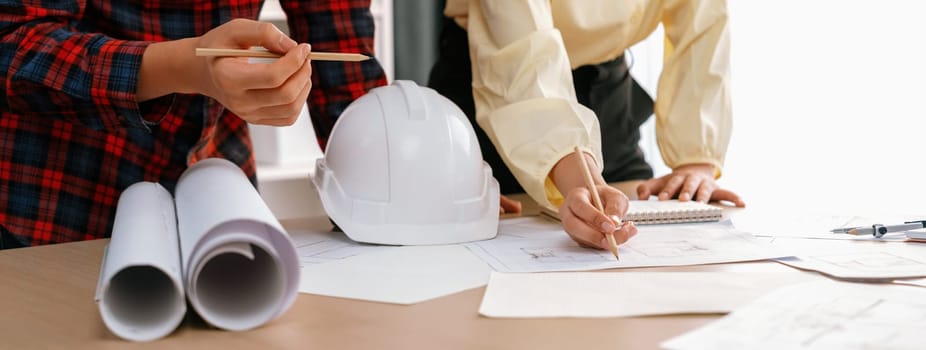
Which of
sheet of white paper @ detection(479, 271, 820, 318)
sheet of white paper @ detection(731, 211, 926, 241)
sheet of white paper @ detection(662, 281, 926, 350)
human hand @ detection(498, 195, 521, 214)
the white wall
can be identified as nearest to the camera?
sheet of white paper @ detection(662, 281, 926, 350)

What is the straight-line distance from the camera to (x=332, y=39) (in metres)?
1.36

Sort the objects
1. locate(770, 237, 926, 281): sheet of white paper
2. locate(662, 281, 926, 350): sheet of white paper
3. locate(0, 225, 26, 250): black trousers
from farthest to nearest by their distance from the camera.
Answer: locate(0, 225, 26, 250): black trousers, locate(770, 237, 926, 281): sheet of white paper, locate(662, 281, 926, 350): sheet of white paper

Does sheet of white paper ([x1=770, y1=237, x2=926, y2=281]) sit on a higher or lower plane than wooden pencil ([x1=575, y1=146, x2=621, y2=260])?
lower

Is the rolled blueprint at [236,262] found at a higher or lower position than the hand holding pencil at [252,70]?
lower

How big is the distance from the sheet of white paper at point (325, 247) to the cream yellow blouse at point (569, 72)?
0.27m

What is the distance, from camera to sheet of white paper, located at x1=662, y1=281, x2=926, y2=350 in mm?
622

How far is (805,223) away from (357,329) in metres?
0.67

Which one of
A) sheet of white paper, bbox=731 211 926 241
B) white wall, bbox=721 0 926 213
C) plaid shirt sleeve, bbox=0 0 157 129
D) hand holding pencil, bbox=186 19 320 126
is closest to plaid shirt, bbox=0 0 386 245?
plaid shirt sleeve, bbox=0 0 157 129

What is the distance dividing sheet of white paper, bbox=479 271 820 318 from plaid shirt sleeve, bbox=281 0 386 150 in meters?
0.57

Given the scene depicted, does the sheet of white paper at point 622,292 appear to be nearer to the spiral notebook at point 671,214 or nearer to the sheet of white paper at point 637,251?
the sheet of white paper at point 637,251

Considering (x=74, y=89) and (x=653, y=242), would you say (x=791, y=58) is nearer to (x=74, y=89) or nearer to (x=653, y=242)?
(x=653, y=242)

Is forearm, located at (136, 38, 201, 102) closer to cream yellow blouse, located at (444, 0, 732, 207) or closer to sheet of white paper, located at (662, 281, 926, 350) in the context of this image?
cream yellow blouse, located at (444, 0, 732, 207)

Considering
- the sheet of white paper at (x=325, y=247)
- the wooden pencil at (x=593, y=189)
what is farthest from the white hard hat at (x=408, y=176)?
the wooden pencil at (x=593, y=189)

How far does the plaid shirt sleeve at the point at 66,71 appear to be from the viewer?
3.20 feet
